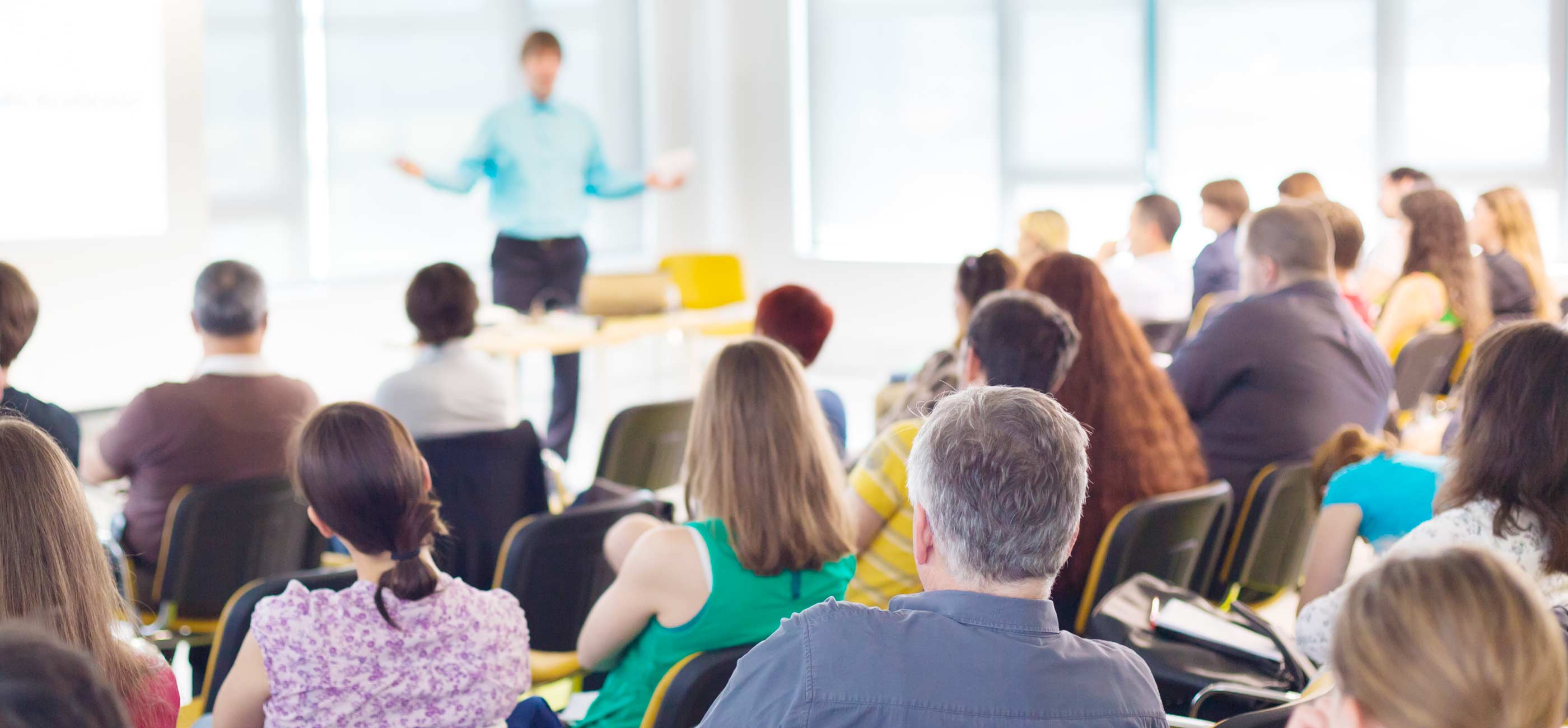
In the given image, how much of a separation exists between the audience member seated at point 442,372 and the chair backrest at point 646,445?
0.30 meters

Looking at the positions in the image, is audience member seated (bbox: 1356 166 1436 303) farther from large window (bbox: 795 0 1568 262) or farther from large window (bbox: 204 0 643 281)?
large window (bbox: 204 0 643 281)

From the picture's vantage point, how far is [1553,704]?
993mm

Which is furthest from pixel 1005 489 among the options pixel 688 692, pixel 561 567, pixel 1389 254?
pixel 1389 254

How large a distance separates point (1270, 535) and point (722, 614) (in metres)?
1.66

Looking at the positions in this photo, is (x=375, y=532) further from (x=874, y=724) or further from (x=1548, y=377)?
(x=1548, y=377)

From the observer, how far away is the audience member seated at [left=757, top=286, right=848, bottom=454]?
3.57 meters

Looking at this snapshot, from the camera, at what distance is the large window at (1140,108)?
7.75 meters

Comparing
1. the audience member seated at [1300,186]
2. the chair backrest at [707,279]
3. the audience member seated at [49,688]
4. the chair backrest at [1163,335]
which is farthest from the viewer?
the chair backrest at [707,279]

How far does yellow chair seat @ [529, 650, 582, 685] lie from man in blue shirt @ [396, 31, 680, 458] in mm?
3491

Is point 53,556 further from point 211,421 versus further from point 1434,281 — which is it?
point 1434,281

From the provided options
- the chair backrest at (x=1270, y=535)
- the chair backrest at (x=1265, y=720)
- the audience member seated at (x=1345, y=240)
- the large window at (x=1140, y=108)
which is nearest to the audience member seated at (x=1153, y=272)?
the audience member seated at (x=1345, y=240)

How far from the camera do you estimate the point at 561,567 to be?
111 inches

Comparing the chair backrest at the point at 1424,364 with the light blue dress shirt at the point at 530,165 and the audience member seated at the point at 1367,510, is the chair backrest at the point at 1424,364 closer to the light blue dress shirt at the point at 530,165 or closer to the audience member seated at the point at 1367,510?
the audience member seated at the point at 1367,510

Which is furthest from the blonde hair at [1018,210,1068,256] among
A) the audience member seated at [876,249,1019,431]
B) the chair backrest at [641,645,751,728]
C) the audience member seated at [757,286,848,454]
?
the chair backrest at [641,645,751,728]
